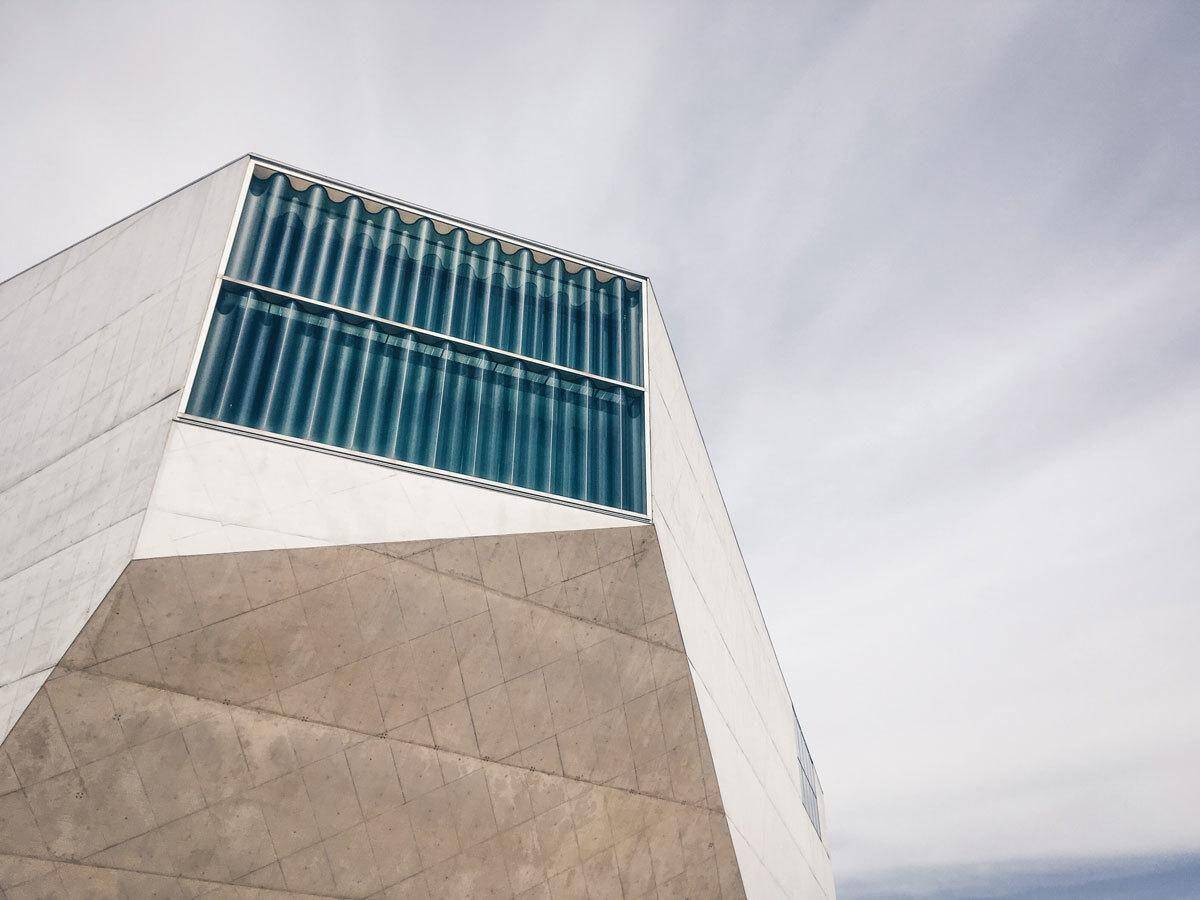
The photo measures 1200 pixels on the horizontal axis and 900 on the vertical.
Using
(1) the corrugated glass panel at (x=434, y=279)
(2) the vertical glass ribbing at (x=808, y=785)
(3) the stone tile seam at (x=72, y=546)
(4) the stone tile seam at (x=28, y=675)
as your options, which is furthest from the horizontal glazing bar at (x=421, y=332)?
(2) the vertical glass ribbing at (x=808, y=785)

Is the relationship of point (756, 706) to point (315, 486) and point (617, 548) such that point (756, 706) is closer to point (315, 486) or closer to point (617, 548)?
point (617, 548)

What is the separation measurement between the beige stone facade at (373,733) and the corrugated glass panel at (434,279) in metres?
5.38

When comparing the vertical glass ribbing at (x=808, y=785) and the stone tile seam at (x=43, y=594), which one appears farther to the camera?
the vertical glass ribbing at (x=808, y=785)

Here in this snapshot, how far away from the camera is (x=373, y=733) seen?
18297 millimetres

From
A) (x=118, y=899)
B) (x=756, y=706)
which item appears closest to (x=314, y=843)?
(x=118, y=899)

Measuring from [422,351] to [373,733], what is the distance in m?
7.92

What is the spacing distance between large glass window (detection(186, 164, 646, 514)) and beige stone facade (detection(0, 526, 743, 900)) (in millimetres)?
2369

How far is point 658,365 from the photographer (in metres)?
24.3

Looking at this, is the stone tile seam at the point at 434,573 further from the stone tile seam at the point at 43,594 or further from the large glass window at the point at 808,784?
the large glass window at the point at 808,784

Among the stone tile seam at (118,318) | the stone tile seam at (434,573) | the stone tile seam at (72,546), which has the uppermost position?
the stone tile seam at (118,318)

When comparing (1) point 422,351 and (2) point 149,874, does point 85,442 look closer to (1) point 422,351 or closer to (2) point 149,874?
(1) point 422,351

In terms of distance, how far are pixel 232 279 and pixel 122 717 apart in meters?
8.40

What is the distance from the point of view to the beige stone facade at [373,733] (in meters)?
16.4

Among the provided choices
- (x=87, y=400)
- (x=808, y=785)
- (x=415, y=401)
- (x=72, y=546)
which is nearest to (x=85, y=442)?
(x=87, y=400)
